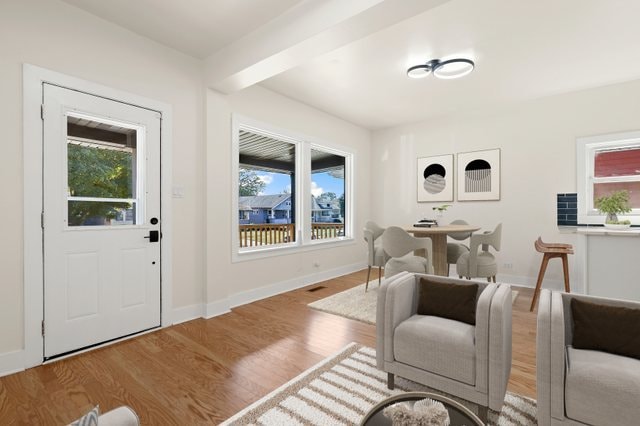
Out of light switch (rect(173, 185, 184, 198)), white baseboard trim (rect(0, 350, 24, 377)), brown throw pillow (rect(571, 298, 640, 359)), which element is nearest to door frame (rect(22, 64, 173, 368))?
white baseboard trim (rect(0, 350, 24, 377))

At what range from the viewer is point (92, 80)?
261 centimetres

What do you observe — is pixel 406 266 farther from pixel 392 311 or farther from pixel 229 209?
pixel 229 209

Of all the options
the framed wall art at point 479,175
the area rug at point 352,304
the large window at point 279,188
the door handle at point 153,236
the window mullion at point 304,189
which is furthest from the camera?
the framed wall art at point 479,175

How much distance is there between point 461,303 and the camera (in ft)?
6.34

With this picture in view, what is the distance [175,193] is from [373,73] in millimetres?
2599

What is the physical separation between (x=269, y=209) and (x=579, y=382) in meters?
3.85

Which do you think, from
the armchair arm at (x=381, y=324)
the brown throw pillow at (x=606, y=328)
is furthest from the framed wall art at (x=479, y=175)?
the armchair arm at (x=381, y=324)

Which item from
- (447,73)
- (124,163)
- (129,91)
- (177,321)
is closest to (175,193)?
(124,163)

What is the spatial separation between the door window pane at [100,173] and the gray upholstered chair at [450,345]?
2.44m

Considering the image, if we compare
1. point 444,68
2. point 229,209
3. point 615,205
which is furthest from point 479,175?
point 229,209

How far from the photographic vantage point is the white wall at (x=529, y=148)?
13.4ft

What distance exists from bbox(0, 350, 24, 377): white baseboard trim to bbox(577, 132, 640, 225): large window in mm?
6118

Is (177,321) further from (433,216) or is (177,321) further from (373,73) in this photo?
(433,216)

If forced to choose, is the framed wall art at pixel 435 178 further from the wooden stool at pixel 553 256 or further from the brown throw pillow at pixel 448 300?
the brown throw pillow at pixel 448 300
